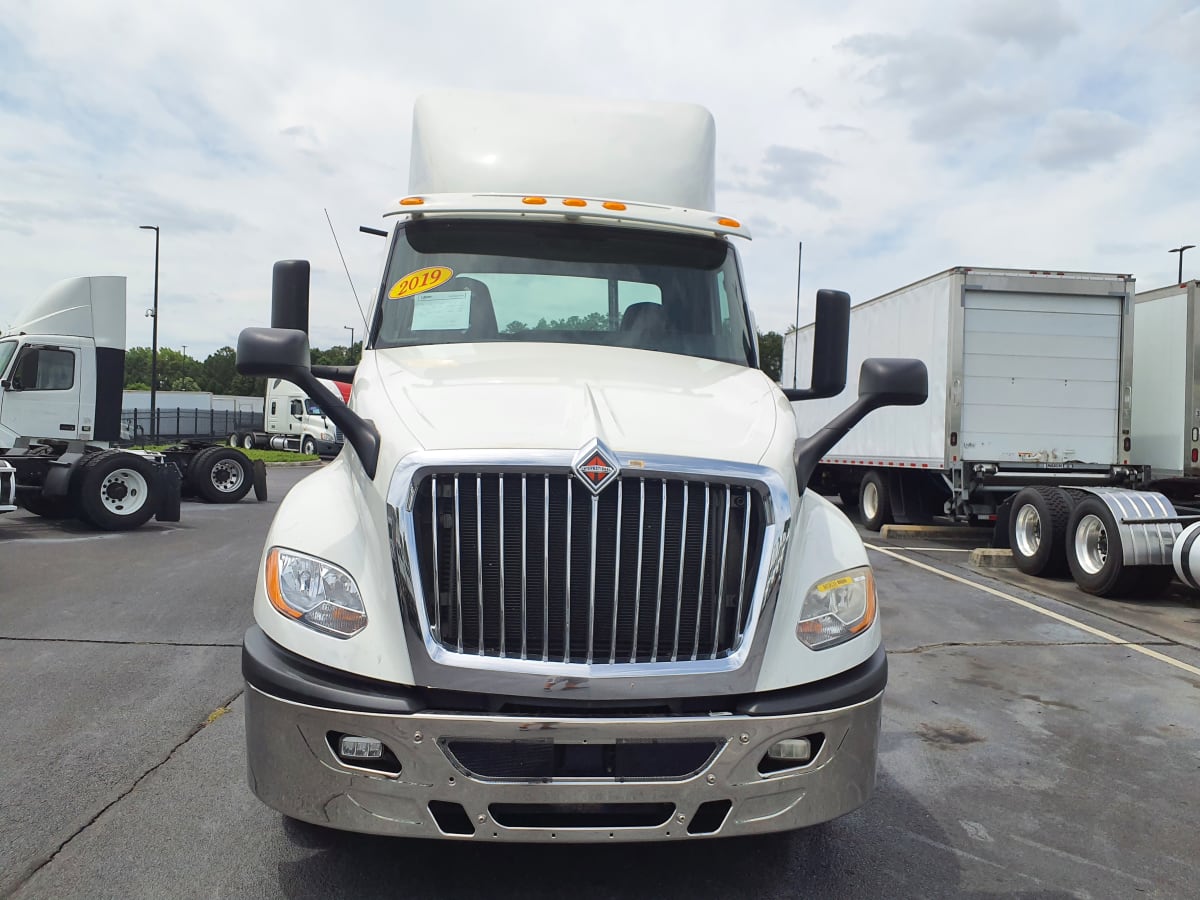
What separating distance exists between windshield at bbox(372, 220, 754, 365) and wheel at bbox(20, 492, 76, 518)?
11.1 meters

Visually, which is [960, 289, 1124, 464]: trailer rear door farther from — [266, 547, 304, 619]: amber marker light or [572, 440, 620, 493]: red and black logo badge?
[266, 547, 304, 619]: amber marker light

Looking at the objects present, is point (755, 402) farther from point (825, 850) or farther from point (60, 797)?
point (60, 797)

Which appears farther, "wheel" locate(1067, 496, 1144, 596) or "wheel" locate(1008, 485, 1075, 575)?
"wheel" locate(1008, 485, 1075, 575)

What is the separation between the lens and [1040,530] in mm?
10594

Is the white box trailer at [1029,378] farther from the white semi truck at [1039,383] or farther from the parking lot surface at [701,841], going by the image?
the parking lot surface at [701,841]

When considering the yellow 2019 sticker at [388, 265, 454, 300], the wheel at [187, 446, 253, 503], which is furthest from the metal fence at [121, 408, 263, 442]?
the yellow 2019 sticker at [388, 265, 454, 300]

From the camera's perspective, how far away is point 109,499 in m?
13.5

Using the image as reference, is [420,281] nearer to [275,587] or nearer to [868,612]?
[275,587]

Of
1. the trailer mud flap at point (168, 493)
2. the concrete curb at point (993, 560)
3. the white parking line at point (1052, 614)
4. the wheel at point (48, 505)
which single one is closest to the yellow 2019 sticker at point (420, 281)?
the white parking line at point (1052, 614)

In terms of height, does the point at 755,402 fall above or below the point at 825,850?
above

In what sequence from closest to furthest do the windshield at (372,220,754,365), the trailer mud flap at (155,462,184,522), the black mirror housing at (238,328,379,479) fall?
the black mirror housing at (238,328,379,479) → the windshield at (372,220,754,365) → the trailer mud flap at (155,462,184,522)

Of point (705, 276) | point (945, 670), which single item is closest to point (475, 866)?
point (705, 276)

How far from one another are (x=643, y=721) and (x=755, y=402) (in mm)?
1388

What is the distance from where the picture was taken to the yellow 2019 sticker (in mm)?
4340
